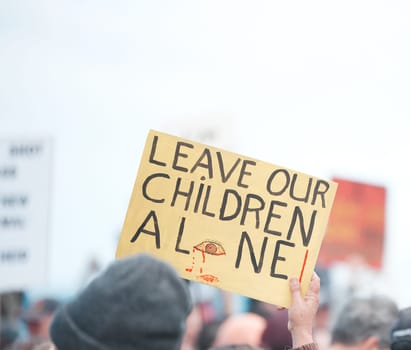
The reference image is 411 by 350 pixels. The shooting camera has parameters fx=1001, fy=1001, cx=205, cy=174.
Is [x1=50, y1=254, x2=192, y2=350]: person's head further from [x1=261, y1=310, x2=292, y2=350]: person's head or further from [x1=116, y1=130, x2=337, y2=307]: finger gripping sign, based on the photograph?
[x1=261, y1=310, x2=292, y2=350]: person's head

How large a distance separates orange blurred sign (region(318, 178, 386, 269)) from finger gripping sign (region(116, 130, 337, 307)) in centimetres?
636

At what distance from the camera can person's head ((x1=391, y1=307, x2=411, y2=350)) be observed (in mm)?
3537

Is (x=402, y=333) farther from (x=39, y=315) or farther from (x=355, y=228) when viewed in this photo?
(x=355, y=228)

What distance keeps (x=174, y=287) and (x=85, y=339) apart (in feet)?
0.71

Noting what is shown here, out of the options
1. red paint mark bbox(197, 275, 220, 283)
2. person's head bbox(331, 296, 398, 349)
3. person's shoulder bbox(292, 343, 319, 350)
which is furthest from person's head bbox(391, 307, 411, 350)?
person's head bbox(331, 296, 398, 349)

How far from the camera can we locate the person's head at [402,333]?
11.6 ft

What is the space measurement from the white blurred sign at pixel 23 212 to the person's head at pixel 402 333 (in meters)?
3.90

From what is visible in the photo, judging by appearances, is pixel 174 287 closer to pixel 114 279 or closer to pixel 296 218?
pixel 114 279

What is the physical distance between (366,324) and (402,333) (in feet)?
4.08

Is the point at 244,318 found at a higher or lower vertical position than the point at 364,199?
lower

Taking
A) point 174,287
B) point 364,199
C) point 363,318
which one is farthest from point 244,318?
point 364,199

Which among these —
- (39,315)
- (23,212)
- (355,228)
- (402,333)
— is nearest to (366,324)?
(402,333)

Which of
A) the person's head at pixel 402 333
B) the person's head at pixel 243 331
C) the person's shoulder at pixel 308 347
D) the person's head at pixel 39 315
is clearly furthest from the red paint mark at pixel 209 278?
the person's head at pixel 39 315

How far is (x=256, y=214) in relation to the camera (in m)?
3.31
